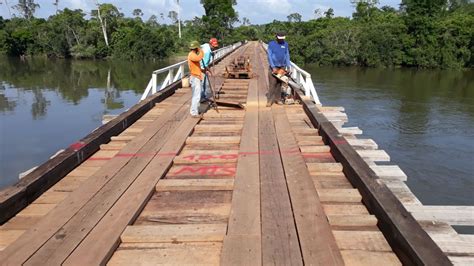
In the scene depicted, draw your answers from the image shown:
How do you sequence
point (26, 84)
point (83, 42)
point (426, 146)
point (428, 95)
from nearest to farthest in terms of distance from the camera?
point (426, 146), point (428, 95), point (26, 84), point (83, 42)

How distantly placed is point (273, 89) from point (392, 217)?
5.62 meters

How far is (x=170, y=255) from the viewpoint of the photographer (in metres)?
2.91

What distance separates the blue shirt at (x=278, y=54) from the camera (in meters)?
8.02

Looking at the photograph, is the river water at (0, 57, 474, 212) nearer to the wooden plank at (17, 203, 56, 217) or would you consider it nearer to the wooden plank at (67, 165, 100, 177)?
the wooden plank at (67, 165, 100, 177)

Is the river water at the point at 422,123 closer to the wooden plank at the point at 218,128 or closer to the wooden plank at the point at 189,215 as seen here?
the wooden plank at the point at 218,128

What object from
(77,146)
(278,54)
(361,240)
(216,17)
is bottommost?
(361,240)

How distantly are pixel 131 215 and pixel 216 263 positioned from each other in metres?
0.99

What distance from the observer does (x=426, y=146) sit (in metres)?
18.8

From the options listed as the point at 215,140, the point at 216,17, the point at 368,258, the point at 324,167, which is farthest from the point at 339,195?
the point at 216,17

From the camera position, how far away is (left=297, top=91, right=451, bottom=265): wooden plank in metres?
2.57

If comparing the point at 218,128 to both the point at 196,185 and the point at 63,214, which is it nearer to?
the point at 196,185

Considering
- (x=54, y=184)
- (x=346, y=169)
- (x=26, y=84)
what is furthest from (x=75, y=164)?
(x=26, y=84)

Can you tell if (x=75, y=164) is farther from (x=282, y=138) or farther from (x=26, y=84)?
(x=26, y=84)

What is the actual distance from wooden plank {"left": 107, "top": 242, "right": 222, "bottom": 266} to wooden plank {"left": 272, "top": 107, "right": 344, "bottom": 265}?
0.66 m
